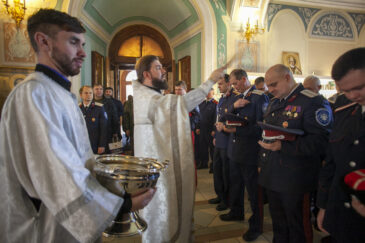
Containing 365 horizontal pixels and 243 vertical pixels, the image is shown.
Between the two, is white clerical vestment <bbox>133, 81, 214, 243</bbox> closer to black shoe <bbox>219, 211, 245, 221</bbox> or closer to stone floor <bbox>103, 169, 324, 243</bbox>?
stone floor <bbox>103, 169, 324, 243</bbox>

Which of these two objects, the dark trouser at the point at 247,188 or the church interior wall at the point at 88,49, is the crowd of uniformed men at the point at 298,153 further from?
the church interior wall at the point at 88,49

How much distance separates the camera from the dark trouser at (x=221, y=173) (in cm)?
340

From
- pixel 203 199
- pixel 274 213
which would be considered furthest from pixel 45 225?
pixel 203 199

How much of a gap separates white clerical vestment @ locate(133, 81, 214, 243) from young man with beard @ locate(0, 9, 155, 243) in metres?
1.00

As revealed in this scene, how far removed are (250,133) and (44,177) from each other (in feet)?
7.69

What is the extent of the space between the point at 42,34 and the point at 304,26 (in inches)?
349

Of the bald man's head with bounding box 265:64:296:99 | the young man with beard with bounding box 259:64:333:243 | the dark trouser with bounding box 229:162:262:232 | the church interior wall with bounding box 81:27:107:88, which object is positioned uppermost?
the church interior wall with bounding box 81:27:107:88

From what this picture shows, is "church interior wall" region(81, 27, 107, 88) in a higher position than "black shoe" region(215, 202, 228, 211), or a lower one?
higher

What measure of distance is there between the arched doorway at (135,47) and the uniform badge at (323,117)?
8.47 meters

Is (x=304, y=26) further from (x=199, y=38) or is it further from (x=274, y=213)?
(x=274, y=213)

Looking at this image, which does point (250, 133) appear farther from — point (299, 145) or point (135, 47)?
point (135, 47)

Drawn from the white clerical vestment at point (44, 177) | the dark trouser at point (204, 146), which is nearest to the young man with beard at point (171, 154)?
the white clerical vestment at point (44, 177)

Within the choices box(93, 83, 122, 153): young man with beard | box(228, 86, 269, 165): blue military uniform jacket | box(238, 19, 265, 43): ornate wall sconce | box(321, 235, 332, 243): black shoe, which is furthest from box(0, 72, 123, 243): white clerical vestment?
box(238, 19, 265, 43): ornate wall sconce

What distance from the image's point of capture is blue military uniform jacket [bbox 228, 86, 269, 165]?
2.78m
